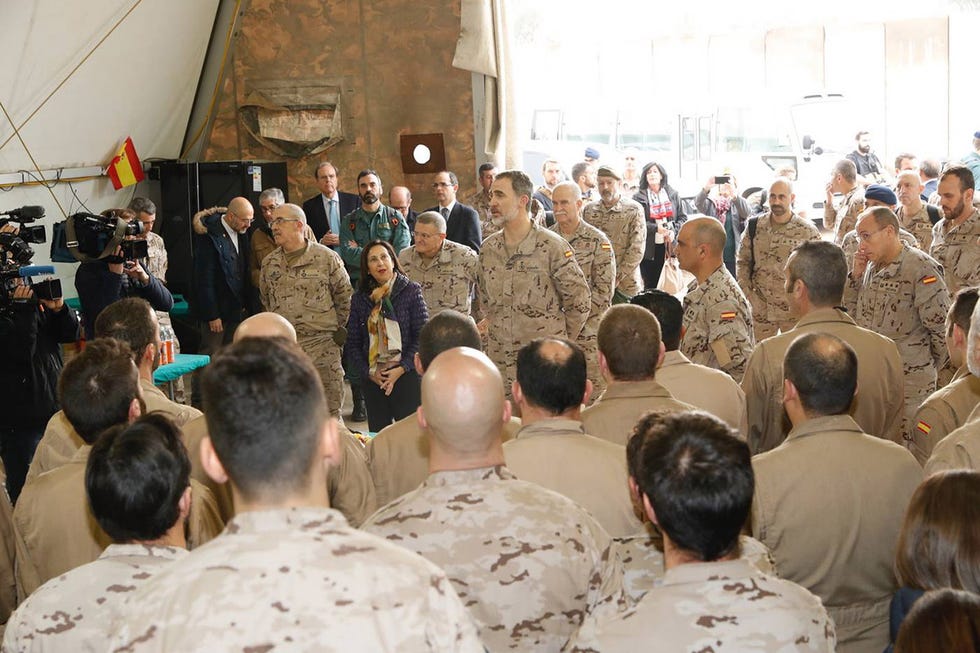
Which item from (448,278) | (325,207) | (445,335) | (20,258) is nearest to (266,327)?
(445,335)

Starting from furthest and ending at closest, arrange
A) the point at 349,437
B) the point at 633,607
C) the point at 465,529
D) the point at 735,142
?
1. the point at 735,142
2. the point at 349,437
3. the point at 465,529
4. the point at 633,607

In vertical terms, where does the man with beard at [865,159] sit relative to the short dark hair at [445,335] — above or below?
above

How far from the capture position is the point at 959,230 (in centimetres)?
700

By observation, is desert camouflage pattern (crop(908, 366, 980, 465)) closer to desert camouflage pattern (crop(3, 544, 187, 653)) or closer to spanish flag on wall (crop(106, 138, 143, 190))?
desert camouflage pattern (crop(3, 544, 187, 653))

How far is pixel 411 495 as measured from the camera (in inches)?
97.0

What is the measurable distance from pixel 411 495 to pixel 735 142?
11.9 metres

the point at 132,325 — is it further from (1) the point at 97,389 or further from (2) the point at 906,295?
(2) the point at 906,295

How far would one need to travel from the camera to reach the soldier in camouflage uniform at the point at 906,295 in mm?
5539

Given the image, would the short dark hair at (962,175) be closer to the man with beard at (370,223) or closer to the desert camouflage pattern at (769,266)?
the desert camouflage pattern at (769,266)

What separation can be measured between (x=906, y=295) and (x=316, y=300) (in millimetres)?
3403

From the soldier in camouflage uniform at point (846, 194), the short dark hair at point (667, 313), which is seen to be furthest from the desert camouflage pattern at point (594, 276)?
the short dark hair at point (667, 313)

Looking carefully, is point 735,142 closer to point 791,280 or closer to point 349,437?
point 791,280

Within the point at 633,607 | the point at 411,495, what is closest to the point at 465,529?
the point at 411,495

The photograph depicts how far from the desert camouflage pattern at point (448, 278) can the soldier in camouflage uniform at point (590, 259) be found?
27.6 inches
